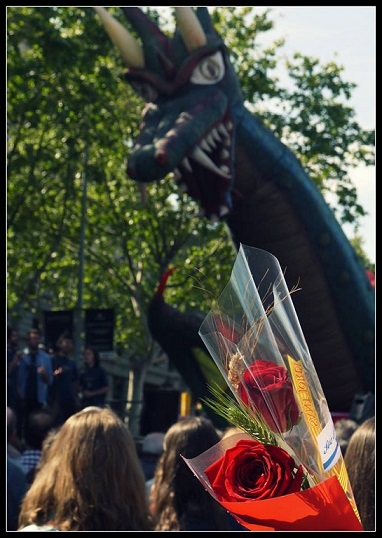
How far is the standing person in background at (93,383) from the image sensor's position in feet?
41.4

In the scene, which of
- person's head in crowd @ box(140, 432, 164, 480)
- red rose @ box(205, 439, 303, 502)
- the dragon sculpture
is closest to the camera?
red rose @ box(205, 439, 303, 502)

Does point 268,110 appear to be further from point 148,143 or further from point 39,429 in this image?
point 39,429

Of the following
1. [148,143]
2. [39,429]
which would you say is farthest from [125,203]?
[39,429]

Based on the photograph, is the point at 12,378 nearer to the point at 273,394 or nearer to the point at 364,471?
the point at 364,471

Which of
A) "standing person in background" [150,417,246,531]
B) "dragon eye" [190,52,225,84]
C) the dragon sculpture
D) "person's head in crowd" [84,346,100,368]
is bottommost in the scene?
"standing person in background" [150,417,246,531]

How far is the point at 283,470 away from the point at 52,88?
15.9m

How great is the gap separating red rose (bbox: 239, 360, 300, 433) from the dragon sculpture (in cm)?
718

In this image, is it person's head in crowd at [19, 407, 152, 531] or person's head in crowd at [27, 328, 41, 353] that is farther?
person's head in crowd at [27, 328, 41, 353]

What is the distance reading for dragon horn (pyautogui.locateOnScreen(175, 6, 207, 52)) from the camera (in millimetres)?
9609

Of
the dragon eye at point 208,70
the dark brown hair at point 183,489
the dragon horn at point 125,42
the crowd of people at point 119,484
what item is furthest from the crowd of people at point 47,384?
the dark brown hair at point 183,489

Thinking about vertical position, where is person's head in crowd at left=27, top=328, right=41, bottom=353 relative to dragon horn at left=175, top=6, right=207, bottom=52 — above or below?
below

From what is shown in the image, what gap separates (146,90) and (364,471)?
256 inches

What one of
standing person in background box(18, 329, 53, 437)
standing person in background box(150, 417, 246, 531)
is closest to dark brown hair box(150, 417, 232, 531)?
standing person in background box(150, 417, 246, 531)

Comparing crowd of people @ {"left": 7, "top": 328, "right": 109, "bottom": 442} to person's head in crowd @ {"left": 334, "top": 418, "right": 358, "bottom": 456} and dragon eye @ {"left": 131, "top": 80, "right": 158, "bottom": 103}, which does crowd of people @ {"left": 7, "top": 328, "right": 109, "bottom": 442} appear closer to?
dragon eye @ {"left": 131, "top": 80, "right": 158, "bottom": 103}
